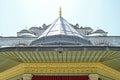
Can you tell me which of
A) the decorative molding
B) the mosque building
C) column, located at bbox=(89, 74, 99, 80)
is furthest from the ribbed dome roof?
column, located at bbox=(89, 74, 99, 80)

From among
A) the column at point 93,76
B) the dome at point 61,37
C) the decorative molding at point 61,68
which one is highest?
the dome at point 61,37

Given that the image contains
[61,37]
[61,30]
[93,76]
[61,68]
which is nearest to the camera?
[93,76]

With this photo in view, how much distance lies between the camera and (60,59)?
1240 cm

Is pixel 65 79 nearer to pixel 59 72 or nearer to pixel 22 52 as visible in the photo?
pixel 59 72

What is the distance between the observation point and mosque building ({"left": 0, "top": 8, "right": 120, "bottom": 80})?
1117 cm

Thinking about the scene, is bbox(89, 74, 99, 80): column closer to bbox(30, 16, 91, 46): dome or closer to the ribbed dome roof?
bbox(30, 16, 91, 46): dome

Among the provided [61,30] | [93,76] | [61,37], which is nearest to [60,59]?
[61,37]

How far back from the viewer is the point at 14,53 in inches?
458

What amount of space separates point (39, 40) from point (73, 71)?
2414mm

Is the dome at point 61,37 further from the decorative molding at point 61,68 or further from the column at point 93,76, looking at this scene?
the column at point 93,76

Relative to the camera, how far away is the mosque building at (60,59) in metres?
11.2

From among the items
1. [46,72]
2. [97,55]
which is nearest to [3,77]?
[46,72]

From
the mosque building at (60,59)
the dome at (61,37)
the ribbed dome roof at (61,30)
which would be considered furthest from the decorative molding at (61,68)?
the ribbed dome roof at (61,30)

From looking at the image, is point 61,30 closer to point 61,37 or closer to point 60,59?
point 61,37
